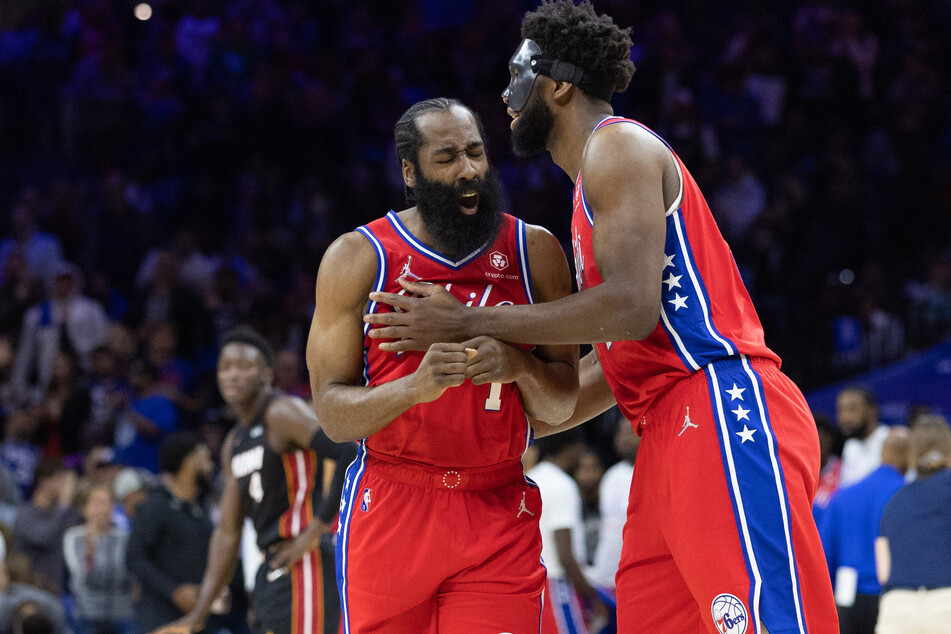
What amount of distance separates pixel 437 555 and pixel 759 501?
3.28 feet

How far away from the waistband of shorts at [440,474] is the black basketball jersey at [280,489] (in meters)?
2.21

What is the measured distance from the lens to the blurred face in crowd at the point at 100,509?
8.82 metres

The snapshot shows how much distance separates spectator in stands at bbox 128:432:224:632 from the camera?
7859mm

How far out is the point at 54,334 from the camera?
11.8 meters

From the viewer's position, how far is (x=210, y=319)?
1220cm

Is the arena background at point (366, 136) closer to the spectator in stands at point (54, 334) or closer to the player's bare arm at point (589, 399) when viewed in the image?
the spectator in stands at point (54, 334)

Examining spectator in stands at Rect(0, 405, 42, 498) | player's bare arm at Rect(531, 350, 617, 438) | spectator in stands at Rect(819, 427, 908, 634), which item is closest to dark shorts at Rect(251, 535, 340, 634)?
player's bare arm at Rect(531, 350, 617, 438)

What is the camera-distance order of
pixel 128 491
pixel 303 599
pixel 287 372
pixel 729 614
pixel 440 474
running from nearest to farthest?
pixel 729 614 < pixel 440 474 < pixel 303 599 < pixel 128 491 < pixel 287 372

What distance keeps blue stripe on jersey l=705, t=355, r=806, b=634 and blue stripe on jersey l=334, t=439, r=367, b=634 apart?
3.94ft

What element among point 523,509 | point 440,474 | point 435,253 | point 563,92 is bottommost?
point 523,509

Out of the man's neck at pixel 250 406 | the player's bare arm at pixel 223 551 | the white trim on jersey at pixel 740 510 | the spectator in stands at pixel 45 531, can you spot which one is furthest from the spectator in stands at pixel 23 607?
the white trim on jersey at pixel 740 510

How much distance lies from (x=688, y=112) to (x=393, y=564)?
34.9 ft

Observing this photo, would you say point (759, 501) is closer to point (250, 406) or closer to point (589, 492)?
point (250, 406)

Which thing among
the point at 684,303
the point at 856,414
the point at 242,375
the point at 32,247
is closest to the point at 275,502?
the point at 242,375
